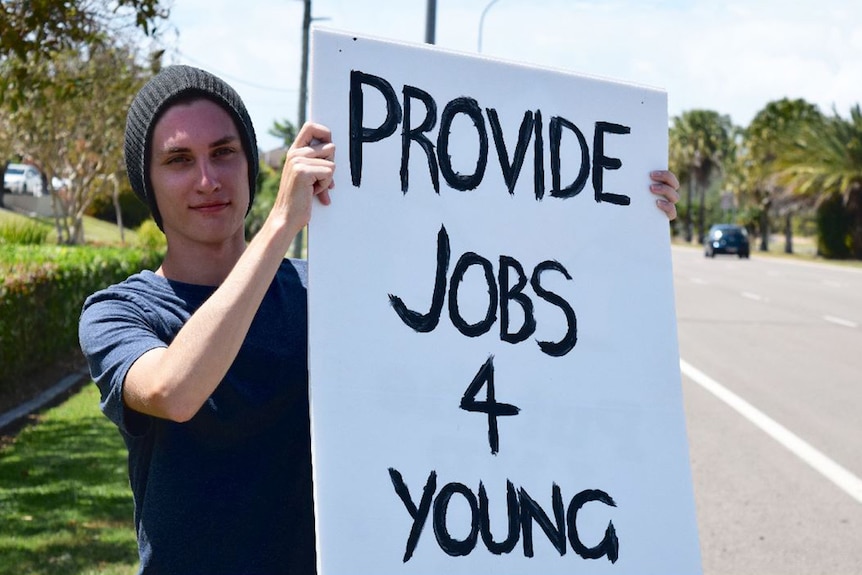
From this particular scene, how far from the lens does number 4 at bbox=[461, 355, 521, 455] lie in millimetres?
2021

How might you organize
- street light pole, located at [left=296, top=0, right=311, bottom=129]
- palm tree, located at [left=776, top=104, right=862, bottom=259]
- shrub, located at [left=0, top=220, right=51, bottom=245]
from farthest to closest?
palm tree, located at [left=776, top=104, right=862, bottom=259], street light pole, located at [left=296, top=0, right=311, bottom=129], shrub, located at [left=0, top=220, right=51, bottom=245]

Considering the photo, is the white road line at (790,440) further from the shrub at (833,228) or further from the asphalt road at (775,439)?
the shrub at (833,228)

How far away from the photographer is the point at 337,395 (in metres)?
1.89

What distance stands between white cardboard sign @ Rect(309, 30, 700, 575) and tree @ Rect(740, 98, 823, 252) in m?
56.3

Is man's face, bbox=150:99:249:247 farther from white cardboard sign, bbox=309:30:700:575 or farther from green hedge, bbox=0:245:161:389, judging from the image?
green hedge, bbox=0:245:161:389

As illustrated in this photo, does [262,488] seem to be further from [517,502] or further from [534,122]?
[534,122]

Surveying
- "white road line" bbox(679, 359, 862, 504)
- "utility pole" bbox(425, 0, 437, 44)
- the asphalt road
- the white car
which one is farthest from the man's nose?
the white car

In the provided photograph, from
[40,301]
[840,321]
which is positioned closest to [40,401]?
[40,301]

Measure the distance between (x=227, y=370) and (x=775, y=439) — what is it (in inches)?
262

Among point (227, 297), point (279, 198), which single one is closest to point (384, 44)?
point (279, 198)

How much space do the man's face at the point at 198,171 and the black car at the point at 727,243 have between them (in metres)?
44.3

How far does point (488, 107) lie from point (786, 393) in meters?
8.27

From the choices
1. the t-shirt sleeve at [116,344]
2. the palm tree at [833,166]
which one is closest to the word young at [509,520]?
the t-shirt sleeve at [116,344]

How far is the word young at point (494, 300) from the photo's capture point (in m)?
2.02
